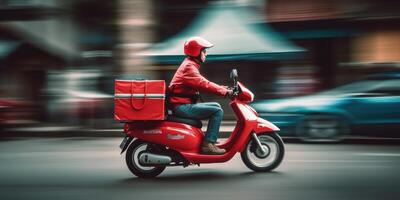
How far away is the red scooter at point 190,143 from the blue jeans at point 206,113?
89 mm

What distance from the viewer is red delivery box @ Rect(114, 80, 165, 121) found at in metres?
7.76

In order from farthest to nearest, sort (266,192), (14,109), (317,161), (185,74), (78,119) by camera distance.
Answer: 1. (78,119)
2. (14,109)
3. (317,161)
4. (185,74)
5. (266,192)

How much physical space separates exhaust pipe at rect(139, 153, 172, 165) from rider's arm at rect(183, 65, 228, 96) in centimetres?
93

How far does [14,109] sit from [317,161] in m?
8.53

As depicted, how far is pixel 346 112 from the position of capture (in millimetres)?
12375

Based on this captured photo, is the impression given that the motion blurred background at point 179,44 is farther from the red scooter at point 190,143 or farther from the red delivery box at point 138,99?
the red delivery box at point 138,99

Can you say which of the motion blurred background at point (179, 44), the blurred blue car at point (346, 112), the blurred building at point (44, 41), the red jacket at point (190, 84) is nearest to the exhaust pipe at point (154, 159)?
the red jacket at point (190, 84)

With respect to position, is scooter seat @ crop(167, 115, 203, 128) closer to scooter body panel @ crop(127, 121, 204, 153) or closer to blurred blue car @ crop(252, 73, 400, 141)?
scooter body panel @ crop(127, 121, 204, 153)

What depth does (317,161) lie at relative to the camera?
9617mm

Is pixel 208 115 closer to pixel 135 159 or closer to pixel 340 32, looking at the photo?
pixel 135 159

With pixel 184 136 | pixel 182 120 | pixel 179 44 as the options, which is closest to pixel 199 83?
pixel 182 120

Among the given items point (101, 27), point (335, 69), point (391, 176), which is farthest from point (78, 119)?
point (391, 176)

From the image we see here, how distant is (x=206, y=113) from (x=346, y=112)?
5.04 metres

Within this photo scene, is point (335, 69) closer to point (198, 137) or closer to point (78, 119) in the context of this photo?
point (78, 119)
